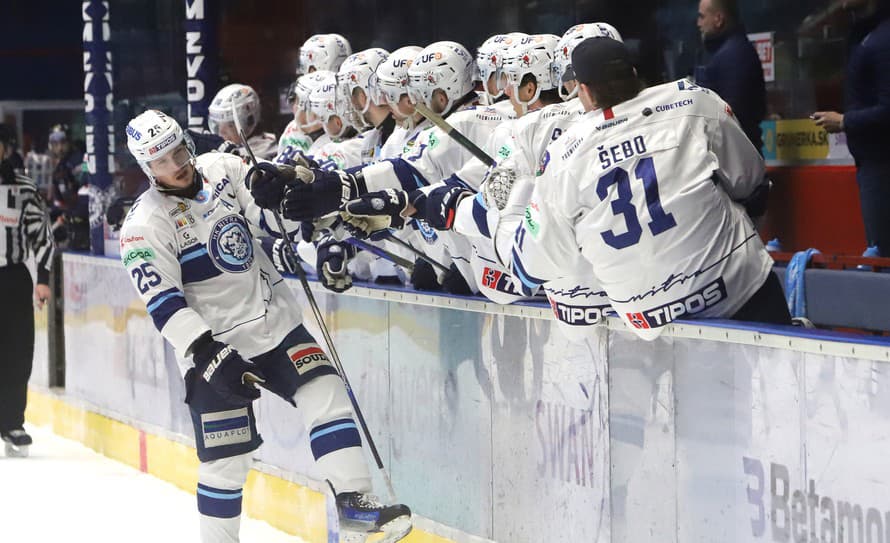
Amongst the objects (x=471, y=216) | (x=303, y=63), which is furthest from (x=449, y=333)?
(x=303, y=63)

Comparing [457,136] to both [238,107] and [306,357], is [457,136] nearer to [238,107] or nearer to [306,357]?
[306,357]

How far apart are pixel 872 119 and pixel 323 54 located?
2.61 metres

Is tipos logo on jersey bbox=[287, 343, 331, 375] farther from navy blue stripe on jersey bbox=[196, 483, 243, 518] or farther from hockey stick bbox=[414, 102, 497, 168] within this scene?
hockey stick bbox=[414, 102, 497, 168]

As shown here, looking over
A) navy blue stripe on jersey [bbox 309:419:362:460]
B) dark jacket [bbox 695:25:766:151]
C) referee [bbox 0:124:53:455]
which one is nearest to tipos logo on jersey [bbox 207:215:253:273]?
navy blue stripe on jersey [bbox 309:419:362:460]

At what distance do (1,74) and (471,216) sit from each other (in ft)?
37.2

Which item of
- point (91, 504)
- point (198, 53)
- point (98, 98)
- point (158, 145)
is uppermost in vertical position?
point (198, 53)

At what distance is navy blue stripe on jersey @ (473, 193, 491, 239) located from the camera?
3562mm

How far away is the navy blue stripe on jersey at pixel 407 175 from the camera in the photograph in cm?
418

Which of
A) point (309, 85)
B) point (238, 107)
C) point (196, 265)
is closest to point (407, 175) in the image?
point (196, 265)

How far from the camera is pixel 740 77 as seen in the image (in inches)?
188

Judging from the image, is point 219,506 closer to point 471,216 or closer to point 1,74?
point 471,216

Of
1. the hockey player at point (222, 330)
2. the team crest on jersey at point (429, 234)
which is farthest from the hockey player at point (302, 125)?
the hockey player at point (222, 330)

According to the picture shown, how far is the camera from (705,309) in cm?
324

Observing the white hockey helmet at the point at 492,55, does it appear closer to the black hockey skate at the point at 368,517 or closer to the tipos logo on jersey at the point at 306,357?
the tipos logo on jersey at the point at 306,357
